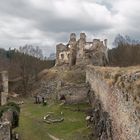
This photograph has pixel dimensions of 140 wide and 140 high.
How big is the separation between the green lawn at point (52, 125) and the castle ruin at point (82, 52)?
13.2 m

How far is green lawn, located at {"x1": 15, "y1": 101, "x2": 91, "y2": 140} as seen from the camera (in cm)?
2877

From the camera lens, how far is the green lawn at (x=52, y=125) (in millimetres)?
28766

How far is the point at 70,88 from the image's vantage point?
44406mm

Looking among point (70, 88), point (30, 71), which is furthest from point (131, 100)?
point (30, 71)

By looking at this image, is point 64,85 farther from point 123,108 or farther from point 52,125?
point 123,108

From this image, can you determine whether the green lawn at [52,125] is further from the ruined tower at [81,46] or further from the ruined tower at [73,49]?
the ruined tower at [73,49]

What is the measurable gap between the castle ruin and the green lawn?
13205mm

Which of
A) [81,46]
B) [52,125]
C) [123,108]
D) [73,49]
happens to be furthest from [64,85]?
[123,108]

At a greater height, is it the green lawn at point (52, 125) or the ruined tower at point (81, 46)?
the ruined tower at point (81, 46)

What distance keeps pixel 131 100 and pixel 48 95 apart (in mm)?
32562

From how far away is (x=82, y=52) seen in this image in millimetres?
53625

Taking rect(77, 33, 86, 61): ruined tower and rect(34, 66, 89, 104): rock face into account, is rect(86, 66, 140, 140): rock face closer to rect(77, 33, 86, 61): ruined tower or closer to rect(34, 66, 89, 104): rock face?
rect(34, 66, 89, 104): rock face

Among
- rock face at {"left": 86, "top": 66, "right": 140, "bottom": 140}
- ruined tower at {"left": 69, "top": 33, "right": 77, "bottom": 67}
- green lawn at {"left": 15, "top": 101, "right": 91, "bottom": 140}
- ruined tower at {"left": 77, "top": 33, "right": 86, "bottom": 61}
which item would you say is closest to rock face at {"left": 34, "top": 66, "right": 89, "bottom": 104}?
ruined tower at {"left": 69, "top": 33, "right": 77, "bottom": 67}

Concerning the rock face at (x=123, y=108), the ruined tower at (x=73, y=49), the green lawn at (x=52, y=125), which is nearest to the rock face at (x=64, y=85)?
the ruined tower at (x=73, y=49)
